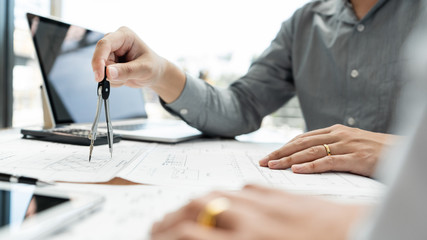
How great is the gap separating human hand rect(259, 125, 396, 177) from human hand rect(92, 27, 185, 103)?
328mm

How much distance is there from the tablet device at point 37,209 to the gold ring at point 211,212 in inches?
4.7

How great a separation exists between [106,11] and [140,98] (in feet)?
2.62

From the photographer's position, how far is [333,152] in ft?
1.99

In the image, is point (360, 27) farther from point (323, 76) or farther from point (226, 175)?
point (226, 175)

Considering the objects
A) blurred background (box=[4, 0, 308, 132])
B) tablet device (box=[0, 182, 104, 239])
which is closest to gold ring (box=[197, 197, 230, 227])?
tablet device (box=[0, 182, 104, 239])

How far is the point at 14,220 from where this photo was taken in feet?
0.90

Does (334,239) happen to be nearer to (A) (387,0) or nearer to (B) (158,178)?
(B) (158,178)

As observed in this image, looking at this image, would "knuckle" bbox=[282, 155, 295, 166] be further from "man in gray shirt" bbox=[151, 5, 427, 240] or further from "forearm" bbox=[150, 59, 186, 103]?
"forearm" bbox=[150, 59, 186, 103]

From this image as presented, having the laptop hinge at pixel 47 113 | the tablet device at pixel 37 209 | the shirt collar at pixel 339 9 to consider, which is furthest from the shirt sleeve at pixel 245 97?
the tablet device at pixel 37 209

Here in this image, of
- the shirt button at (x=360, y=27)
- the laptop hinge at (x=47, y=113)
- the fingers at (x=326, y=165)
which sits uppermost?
the shirt button at (x=360, y=27)

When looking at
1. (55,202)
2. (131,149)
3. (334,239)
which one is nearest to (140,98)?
(131,149)

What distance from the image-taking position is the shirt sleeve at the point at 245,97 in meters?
0.93

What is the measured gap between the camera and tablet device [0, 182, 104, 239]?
26cm

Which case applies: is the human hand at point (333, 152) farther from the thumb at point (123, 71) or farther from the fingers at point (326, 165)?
the thumb at point (123, 71)
